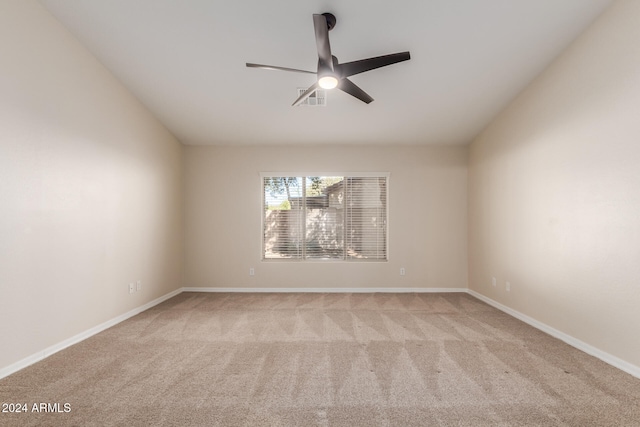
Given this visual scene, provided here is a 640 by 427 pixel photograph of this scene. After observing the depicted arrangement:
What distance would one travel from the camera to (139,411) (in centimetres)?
198

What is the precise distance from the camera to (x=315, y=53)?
3365 mm

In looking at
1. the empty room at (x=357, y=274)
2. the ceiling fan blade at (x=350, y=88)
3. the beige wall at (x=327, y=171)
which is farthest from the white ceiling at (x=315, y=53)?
the beige wall at (x=327, y=171)

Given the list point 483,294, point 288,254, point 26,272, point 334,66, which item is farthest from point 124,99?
point 483,294

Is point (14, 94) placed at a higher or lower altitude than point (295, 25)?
lower

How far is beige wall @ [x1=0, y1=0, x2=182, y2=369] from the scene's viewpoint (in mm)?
2555

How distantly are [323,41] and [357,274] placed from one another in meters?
4.02

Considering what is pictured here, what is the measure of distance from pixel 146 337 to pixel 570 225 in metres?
4.68

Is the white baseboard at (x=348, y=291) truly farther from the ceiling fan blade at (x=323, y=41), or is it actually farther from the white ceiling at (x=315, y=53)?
the ceiling fan blade at (x=323, y=41)

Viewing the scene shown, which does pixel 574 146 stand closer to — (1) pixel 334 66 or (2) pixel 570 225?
(2) pixel 570 225

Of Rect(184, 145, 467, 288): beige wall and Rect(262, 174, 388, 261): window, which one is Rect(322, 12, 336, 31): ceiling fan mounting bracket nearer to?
Rect(184, 145, 467, 288): beige wall

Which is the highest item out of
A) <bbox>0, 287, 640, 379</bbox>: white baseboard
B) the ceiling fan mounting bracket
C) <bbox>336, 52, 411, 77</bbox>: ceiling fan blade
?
the ceiling fan mounting bracket

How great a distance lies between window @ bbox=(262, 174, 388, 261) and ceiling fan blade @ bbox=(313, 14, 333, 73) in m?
3.11

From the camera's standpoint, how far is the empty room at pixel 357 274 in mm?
2256

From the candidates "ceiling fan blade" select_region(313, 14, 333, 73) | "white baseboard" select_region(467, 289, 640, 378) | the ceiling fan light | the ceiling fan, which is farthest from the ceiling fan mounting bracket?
"white baseboard" select_region(467, 289, 640, 378)
